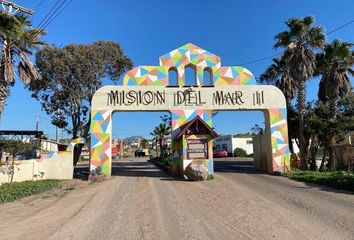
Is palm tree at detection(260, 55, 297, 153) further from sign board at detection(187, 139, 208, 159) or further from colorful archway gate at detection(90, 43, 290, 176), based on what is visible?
sign board at detection(187, 139, 208, 159)

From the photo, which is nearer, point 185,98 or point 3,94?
point 3,94

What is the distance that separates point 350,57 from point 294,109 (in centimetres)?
668

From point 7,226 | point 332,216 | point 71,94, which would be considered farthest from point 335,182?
point 71,94

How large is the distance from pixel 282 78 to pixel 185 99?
636 inches

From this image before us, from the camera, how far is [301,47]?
26.1 m

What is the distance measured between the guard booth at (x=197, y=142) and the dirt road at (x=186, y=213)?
12.7 ft

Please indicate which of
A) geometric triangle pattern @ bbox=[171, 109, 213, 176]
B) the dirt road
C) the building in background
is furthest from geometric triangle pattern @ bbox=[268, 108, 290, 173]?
the building in background

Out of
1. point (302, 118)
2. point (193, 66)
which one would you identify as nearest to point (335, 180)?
point (302, 118)

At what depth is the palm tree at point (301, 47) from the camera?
25.5m

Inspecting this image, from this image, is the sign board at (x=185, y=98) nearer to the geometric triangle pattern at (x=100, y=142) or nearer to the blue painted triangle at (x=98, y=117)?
the blue painted triangle at (x=98, y=117)

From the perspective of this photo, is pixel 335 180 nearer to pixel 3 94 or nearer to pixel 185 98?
pixel 185 98

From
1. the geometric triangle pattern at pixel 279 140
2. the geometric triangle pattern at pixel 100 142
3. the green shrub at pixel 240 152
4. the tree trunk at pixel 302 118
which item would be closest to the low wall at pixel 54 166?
the geometric triangle pattern at pixel 100 142

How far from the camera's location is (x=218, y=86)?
2248cm

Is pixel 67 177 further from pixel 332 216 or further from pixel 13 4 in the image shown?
pixel 332 216
